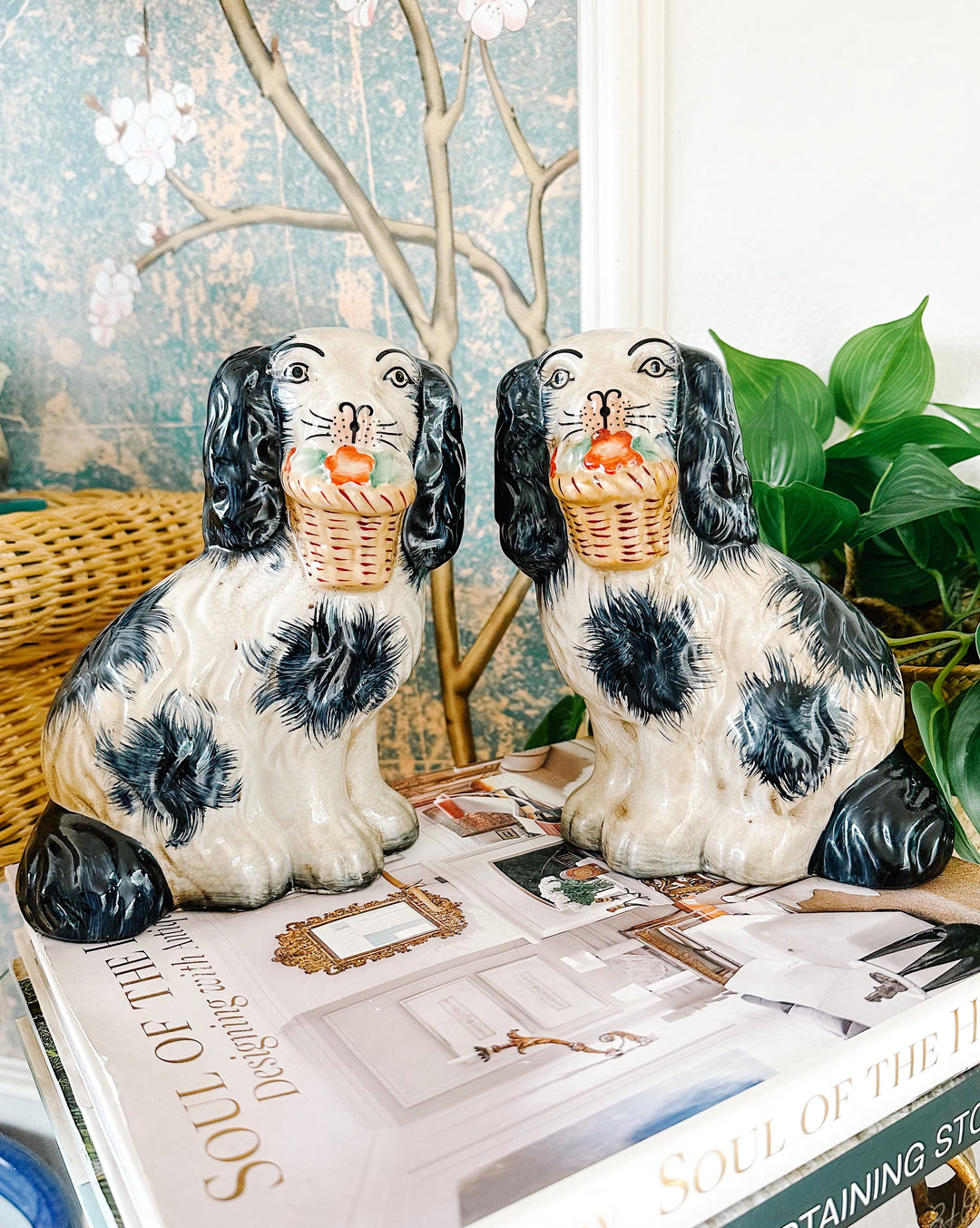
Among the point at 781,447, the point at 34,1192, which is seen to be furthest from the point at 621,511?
the point at 34,1192

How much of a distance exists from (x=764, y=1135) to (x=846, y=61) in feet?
2.70

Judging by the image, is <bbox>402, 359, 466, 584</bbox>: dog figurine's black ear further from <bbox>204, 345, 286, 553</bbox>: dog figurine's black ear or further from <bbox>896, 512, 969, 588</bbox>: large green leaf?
<bbox>896, 512, 969, 588</bbox>: large green leaf

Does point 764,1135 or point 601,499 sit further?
point 601,499

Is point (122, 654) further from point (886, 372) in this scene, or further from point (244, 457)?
point (886, 372)

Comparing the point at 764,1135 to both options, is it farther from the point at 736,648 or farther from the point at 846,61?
the point at 846,61

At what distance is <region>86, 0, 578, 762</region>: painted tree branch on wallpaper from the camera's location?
2.78 feet

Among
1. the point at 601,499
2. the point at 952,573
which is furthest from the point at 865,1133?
the point at 952,573

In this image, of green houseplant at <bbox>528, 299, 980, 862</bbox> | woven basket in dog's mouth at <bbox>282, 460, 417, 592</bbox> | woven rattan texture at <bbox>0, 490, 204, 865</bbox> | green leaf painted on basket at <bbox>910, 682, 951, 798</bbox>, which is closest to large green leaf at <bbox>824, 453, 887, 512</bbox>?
green houseplant at <bbox>528, 299, 980, 862</bbox>

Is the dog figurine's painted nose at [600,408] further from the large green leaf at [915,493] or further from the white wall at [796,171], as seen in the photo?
the white wall at [796,171]

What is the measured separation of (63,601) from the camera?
698mm

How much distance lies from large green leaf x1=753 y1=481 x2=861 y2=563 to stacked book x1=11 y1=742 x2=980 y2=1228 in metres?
0.25

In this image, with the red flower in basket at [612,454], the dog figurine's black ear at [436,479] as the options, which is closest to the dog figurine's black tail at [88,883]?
the dog figurine's black ear at [436,479]

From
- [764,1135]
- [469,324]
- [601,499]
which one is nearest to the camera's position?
[764,1135]

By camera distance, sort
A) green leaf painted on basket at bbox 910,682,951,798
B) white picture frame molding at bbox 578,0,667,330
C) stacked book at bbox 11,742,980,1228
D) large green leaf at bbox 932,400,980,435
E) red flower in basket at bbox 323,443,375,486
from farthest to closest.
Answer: white picture frame molding at bbox 578,0,667,330, large green leaf at bbox 932,400,980,435, green leaf painted on basket at bbox 910,682,951,798, red flower in basket at bbox 323,443,375,486, stacked book at bbox 11,742,980,1228
